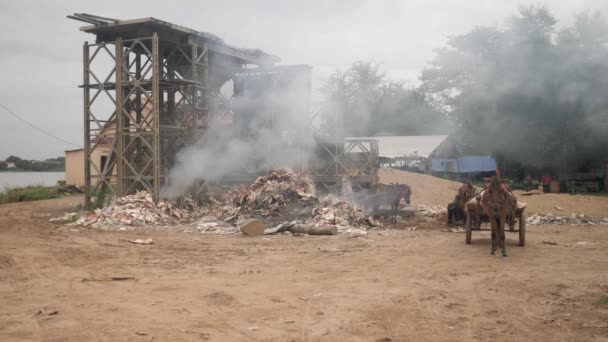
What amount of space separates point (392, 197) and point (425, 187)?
7723 mm

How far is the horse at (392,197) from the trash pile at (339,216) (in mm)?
917

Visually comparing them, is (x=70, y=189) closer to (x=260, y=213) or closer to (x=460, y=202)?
(x=260, y=213)

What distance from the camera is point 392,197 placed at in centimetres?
1814

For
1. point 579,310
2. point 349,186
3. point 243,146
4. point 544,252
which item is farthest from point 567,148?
point 579,310

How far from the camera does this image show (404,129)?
55.5m

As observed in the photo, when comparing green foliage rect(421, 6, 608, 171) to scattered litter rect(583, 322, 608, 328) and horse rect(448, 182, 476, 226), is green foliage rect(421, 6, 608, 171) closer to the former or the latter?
horse rect(448, 182, 476, 226)

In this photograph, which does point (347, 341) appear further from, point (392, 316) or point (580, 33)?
point (580, 33)

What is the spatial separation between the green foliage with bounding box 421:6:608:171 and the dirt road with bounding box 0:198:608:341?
60.3 feet

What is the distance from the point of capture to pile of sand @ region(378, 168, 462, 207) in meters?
23.5

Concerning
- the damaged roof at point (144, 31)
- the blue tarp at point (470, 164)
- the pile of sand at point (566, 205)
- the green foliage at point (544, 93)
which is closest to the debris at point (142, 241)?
the damaged roof at point (144, 31)

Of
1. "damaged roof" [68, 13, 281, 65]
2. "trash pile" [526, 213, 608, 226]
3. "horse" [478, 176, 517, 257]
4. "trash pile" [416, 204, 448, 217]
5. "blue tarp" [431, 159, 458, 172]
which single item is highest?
"damaged roof" [68, 13, 281, 65]

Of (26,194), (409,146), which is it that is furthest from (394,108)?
(26,194)

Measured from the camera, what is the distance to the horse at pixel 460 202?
48.9 ft

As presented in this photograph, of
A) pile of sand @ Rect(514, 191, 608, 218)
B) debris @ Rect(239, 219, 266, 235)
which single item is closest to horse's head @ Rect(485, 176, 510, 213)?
debris @ Rect(239, 219, 266, 235)
